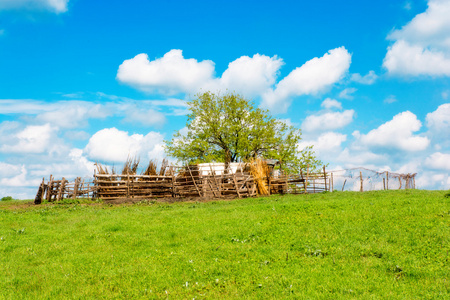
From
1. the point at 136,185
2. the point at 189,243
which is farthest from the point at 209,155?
the point at 189,243

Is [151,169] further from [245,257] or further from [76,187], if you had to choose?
[245,257]

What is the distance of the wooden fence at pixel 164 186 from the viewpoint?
3334 cm

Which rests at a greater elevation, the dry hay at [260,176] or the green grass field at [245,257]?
the dry hay at [260,176]

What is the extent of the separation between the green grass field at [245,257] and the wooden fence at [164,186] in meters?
17.8

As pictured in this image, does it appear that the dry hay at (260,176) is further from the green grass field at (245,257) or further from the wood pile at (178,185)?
the green grass field at (245,257)

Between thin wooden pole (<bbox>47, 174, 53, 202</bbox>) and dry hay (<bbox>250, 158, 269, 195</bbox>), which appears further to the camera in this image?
thin wooden pole (<bbox>47, 174, 53, 202</bbox>)

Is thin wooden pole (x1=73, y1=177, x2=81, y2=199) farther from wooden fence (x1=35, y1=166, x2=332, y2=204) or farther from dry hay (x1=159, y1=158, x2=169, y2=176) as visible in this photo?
dry hay (x1=159, y1=158, x2=169, y2=176)

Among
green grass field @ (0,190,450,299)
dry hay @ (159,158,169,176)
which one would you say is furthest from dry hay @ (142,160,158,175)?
green grass field @ (0,190,450,299)

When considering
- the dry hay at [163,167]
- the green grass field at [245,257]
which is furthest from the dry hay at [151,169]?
the green grass field at [245,257]

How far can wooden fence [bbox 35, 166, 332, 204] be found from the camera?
109 feet

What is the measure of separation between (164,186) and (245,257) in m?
26.7

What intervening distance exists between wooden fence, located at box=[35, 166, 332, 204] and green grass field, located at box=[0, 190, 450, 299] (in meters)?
17.8

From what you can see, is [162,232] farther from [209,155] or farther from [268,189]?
[209,155]

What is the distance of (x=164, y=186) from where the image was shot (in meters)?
36.1
